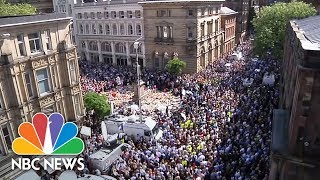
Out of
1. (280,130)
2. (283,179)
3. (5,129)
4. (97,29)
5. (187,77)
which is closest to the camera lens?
(283,179)

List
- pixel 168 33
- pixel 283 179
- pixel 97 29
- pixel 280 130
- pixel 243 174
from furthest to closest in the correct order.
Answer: pixel 97 29, pixel 168 33, pixel 243 174, pixel 280 130, pixel 283 179

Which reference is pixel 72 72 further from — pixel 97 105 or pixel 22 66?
pixel 22 66

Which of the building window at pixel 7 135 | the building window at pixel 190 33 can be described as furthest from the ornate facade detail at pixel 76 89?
the building window at pixel 190 33

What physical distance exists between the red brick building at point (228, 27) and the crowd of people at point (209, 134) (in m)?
16.8

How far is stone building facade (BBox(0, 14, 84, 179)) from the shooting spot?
17844 millimetres

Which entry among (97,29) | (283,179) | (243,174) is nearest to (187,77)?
(97,29)

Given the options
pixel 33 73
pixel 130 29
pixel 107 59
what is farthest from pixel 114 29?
pixel 33 73

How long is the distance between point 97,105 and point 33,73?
6.62m

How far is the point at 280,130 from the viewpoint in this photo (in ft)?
45.8

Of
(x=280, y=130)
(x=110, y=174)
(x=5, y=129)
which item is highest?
(x=280, y=130)

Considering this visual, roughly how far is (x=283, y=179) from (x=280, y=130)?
2.54 m

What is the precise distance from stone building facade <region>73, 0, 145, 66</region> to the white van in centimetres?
2288

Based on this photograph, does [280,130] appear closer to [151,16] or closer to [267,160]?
[267,160]

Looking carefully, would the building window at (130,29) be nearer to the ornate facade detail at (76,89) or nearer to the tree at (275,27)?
the tree at (275,27)
